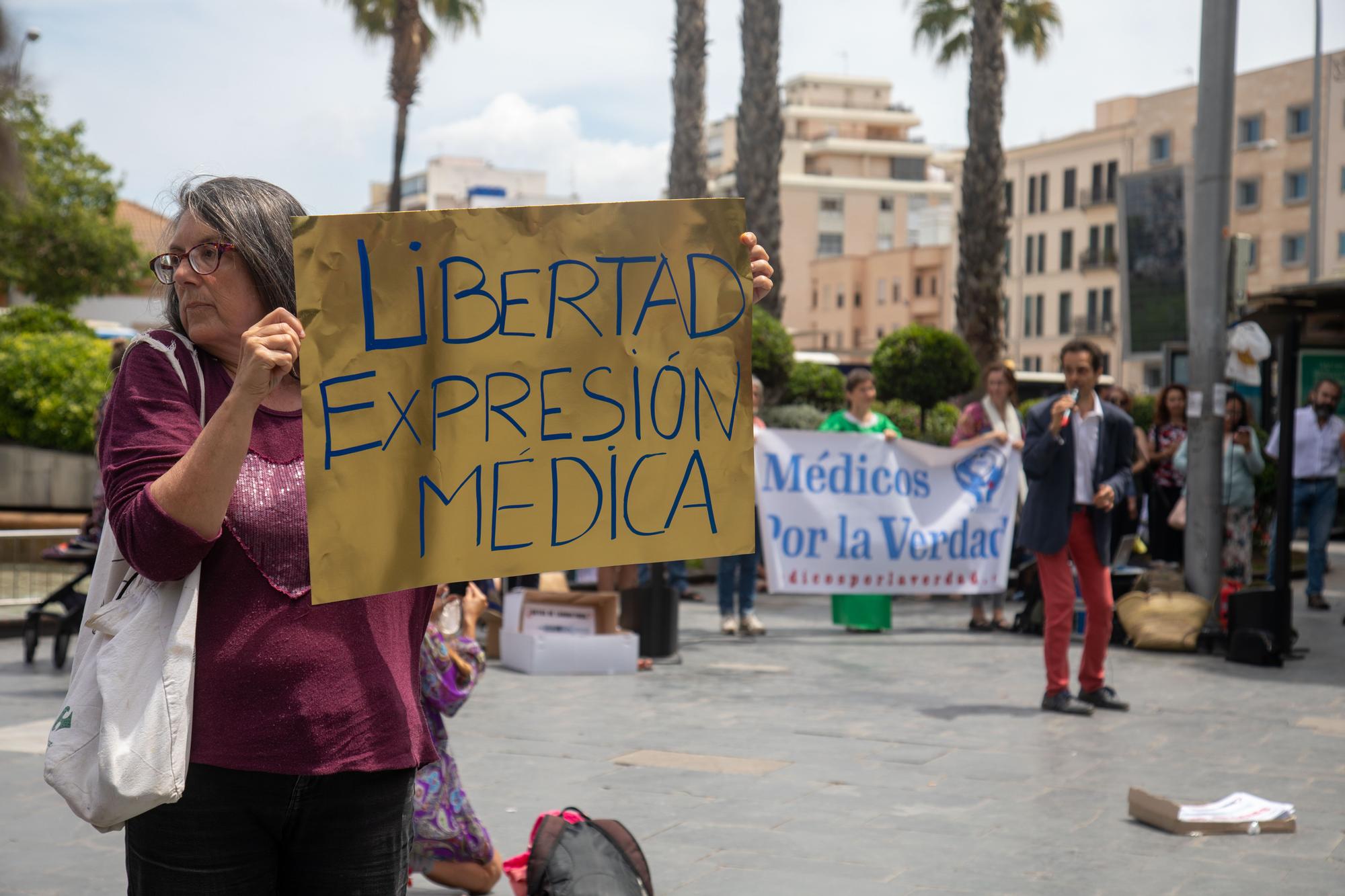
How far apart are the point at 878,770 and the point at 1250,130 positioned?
5851 cm

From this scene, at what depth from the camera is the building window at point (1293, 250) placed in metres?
57.1

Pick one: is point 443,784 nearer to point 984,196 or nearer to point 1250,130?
point 984,196

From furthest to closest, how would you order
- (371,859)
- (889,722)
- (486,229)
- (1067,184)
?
(1067,184), (889,722), (486,229), (371,859)

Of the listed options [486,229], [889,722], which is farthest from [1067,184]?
[486,229]

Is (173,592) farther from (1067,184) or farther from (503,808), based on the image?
(1067,184)

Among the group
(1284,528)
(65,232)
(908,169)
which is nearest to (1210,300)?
(1284,528)

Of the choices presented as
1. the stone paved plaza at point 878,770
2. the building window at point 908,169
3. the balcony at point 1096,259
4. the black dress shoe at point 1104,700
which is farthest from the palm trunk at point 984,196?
the building window at point 908,169

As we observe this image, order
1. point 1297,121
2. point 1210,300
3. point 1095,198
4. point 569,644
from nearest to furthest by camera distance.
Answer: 1. point 569,644
2. point 1210,300
3. point 1297,121
4. point 1095,198

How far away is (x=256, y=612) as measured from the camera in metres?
2.29

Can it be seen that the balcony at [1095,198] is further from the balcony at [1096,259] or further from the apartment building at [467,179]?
the apartment building at [467,179]

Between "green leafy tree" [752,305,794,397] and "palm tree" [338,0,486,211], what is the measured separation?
13.3m

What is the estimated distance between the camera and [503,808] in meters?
5.78

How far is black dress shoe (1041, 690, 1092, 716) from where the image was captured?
799 centimetres

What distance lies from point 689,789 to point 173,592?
13.6 feet
